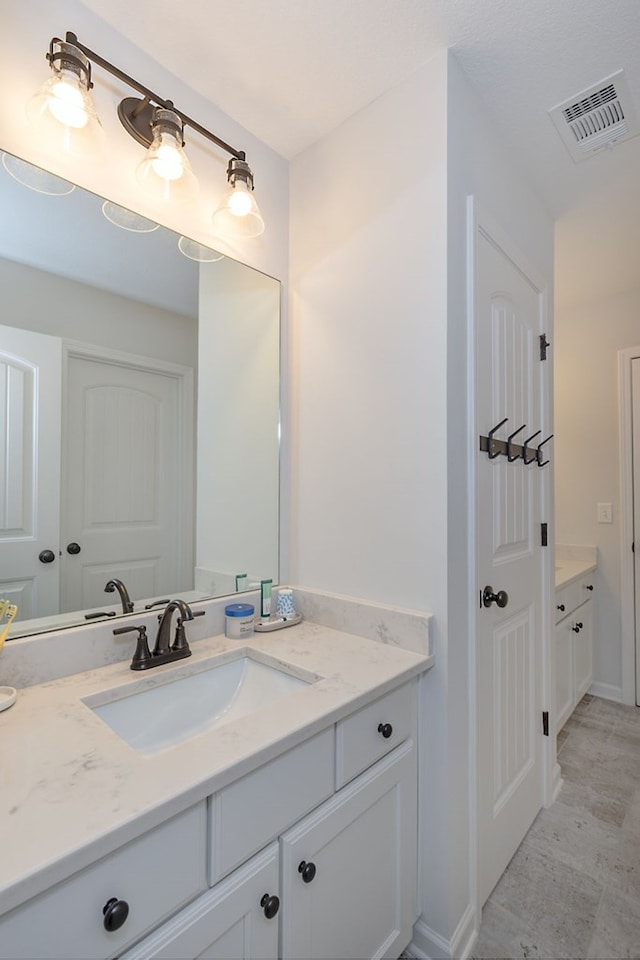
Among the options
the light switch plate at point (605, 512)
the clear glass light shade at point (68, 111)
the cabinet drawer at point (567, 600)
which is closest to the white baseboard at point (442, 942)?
the cabinet drawer at point (567, 600)

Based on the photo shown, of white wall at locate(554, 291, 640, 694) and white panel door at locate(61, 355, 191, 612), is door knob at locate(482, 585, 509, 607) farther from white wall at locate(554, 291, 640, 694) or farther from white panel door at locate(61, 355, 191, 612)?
white wall at locate(554, 291, 640, 694)

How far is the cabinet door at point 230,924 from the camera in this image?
0.68 m

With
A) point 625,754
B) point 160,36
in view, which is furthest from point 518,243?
point 625,754

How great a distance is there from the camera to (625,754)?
7.34 feet

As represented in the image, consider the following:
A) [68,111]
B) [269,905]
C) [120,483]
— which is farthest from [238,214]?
[269,905]

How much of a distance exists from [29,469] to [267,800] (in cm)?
88

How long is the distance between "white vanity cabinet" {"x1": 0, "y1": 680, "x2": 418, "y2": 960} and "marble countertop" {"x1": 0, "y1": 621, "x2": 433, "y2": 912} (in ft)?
0.17

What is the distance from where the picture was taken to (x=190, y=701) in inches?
44.6

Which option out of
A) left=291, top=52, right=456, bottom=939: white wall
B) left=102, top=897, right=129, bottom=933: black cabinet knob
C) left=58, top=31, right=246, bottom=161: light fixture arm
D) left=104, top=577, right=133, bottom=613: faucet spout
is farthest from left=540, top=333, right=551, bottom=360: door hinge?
left=102, top=897, right=129, bottom=933: black cabinet knob

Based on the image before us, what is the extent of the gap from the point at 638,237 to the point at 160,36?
219 centimetres

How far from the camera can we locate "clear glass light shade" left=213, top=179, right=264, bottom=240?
1.36m

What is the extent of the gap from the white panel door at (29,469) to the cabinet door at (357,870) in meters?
0.79

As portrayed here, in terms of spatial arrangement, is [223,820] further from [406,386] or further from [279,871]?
[406,386]

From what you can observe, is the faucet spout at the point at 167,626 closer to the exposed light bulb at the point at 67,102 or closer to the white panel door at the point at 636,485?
the exposed light bulb at the point at 67,102
